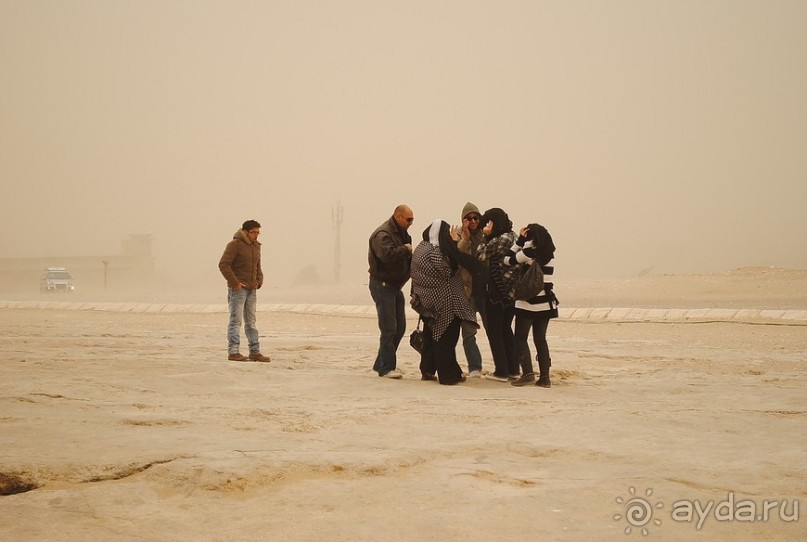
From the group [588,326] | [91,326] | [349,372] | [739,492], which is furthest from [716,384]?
[91,326]

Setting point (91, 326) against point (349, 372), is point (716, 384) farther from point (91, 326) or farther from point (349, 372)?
point (91, 326)

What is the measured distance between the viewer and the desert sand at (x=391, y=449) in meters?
4.02

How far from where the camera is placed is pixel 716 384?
8.73 metres

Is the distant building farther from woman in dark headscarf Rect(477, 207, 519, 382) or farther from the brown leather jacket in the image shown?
woman in dark headscarf Rect(477, 207, 519, 382)

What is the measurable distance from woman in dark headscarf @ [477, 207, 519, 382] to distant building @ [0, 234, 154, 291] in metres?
50.5

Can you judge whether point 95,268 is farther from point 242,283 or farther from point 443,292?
point 443,292

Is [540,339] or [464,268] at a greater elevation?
[464,268]

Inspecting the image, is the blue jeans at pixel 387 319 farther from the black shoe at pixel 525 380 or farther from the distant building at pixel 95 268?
the distant building at pixel 95 268

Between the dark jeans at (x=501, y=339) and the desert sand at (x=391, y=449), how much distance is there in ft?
1.16

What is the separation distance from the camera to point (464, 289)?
9039 mm

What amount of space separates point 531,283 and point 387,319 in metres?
1.66

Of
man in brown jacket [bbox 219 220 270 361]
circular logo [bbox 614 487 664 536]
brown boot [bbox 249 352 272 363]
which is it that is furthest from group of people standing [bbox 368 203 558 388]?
circular logo [bbox 614 487 664 536]

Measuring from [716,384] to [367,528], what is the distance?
5794mm

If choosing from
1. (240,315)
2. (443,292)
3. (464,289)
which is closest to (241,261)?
(240,315)
